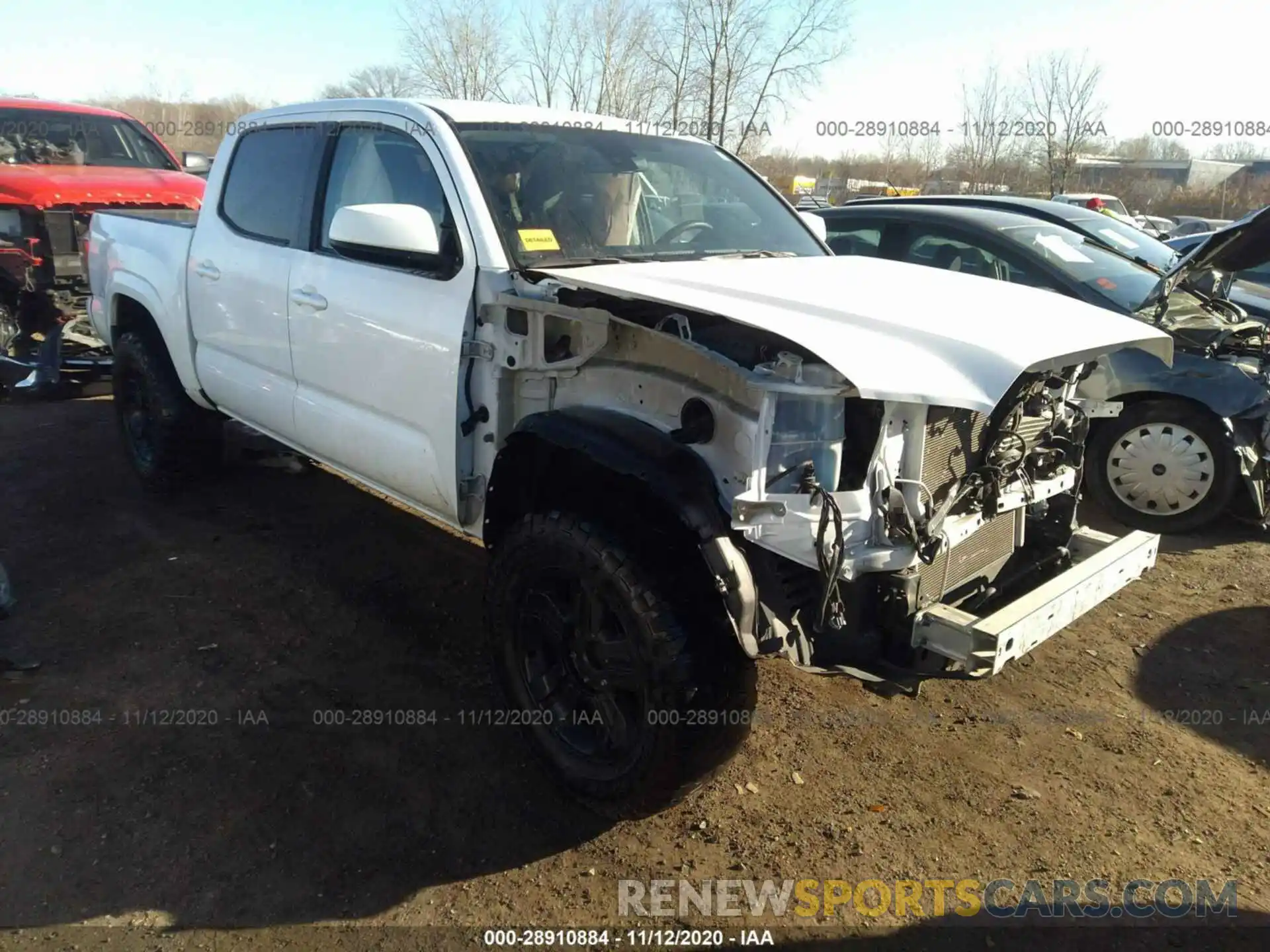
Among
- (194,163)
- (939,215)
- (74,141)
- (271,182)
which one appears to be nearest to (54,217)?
(74,141)

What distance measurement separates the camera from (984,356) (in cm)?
217

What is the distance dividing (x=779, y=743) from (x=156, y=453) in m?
3.87

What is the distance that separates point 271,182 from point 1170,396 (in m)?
4.65

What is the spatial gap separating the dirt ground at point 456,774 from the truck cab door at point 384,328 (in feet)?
2.66

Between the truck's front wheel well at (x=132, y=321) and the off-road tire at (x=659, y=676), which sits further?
the truck's front wheel well at (x=132, y=321)

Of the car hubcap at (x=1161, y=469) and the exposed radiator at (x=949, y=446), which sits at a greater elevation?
the exposed radiator at (x=949, y=446)

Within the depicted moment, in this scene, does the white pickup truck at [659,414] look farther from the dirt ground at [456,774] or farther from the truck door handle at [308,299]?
the dirt ground at [456,774]

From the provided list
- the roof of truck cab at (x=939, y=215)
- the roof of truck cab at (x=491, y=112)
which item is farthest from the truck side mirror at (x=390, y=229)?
the roof of truck cab at (x=939, y=215)

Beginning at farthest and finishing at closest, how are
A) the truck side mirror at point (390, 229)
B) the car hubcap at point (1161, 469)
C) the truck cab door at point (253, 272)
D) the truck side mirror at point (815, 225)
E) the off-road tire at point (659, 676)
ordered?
the car hubcap at point (1161, 469) < the truck side mirror at point (815, 225) < the truck cab door at point (253, 272) < the truck side mirror at point (390, 229) < the off-road tire at point (659, 676)

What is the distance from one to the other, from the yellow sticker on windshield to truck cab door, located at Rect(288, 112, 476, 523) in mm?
190

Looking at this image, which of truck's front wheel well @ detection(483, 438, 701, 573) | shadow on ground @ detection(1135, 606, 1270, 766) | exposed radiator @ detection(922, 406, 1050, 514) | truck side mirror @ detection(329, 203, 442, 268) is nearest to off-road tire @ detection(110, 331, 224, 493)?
truck side mirror @ detection(329, 203, 442, 268)

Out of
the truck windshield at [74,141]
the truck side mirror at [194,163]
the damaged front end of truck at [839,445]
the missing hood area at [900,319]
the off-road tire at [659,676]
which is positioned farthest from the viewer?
the truck side mirror at [194,163]

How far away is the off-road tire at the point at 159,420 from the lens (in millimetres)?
4914

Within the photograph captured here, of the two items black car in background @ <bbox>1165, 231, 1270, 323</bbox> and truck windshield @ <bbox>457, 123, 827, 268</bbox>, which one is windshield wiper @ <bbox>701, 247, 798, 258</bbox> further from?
black car in background @ <bbox>1165, 231, 1270, 323</bbox>
